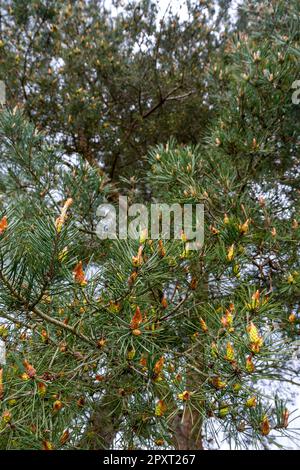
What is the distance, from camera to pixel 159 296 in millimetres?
1428

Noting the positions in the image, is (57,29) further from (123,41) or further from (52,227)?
(52,227)

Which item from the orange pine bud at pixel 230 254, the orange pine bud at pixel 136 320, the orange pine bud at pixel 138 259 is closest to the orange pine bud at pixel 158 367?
the orange pine bud at pixel 136 320

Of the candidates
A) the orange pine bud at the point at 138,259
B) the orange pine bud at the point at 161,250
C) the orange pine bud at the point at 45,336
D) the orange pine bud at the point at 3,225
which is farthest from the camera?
the orange pine bud at the point at 45,336

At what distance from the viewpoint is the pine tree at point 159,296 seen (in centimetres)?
92

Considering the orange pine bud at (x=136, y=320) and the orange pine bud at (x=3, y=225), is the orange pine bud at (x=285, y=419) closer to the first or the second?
the orange pine bud at (x=136, y=320)

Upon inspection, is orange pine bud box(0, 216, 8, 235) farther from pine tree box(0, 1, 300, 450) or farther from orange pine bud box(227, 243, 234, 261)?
orange pine bud box(227, 243, 234, 261)

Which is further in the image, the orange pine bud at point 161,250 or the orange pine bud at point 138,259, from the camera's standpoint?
the orange pine bud at point 161,250

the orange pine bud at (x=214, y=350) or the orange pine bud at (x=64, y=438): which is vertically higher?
the orange pine bud at (x=214, y=350)

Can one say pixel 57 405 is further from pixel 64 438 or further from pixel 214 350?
pixel 214 350

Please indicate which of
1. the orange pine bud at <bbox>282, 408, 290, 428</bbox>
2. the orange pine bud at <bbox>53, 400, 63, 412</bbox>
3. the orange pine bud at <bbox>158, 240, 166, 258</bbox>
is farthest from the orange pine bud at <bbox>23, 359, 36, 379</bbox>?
the orange pine bud at <bbox>282, 408, 290, 428</bbox>

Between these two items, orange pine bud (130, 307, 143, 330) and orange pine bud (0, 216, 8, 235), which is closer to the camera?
orange pine bud (0, 216, 8, 235)

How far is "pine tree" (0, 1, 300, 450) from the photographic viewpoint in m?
0.92
